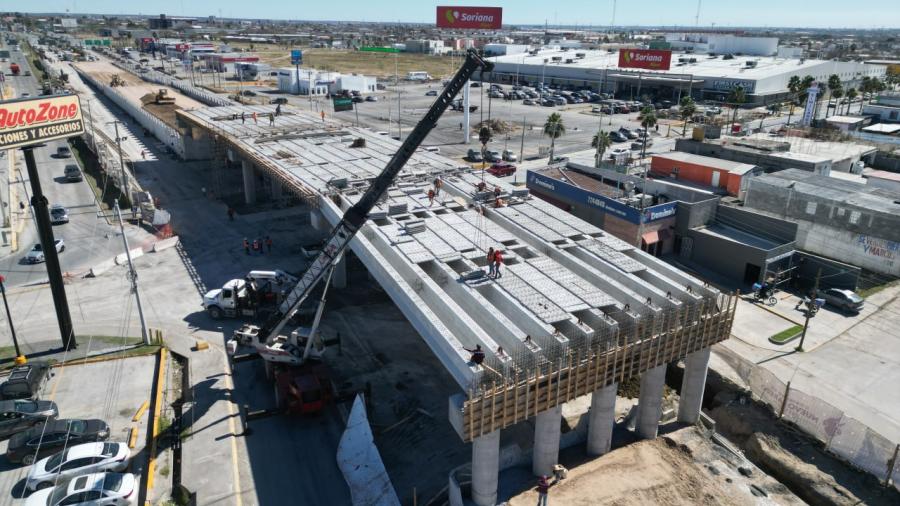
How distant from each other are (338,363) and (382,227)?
7741mm

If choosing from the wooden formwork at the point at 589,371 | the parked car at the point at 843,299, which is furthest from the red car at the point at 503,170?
the wooden formwork at the point at 589,371

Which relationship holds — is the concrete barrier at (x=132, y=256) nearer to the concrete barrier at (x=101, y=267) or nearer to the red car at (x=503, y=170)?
the concrete barrier at (x=101, y=267)

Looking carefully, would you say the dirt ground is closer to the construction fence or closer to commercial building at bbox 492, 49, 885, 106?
the construction fence

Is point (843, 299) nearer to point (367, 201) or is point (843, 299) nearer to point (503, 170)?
point (367, 201)

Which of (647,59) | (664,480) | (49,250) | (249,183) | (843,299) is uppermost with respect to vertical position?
(647,59)

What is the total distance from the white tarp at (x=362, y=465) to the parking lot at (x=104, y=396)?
328 inches

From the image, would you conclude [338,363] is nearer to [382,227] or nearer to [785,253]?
[382,227]

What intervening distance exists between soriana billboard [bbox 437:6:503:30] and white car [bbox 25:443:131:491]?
68513 millimetres

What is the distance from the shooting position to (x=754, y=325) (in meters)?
35.2

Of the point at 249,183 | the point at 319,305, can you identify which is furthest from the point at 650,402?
the point at 249,183

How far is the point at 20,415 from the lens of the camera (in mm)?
24922

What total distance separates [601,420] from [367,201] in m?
13.2

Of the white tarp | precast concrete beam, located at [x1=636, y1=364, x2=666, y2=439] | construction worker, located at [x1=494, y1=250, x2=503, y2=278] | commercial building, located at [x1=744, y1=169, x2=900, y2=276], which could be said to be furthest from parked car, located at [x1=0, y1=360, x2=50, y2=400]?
commercial building, located at [x1=744, y1=169, x2=900, y2=276]

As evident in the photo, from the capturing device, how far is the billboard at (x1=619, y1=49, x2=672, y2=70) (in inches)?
3482
